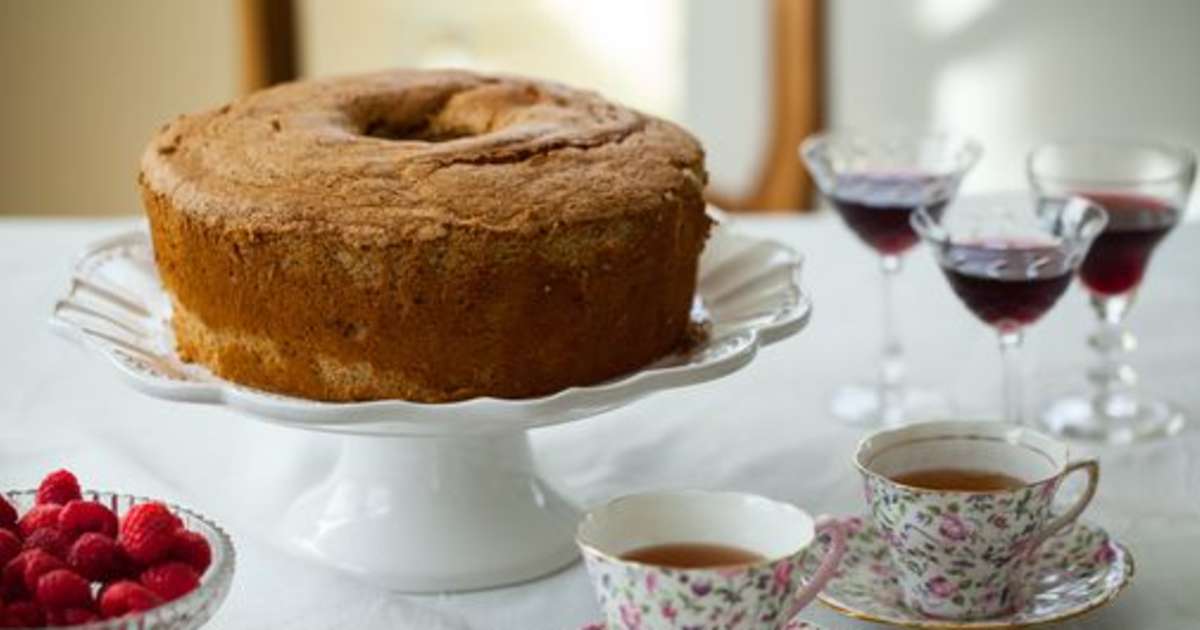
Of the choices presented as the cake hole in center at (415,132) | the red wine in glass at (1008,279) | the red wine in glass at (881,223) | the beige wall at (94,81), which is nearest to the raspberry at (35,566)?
the cake hole in center at (415,132)

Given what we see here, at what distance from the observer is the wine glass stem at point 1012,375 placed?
1569mm

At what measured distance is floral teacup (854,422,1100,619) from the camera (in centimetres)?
124

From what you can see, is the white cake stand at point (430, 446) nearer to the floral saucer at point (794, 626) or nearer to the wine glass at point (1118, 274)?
the floral saucer at point (794, 626)

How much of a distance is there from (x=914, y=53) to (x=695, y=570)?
2.19 meters

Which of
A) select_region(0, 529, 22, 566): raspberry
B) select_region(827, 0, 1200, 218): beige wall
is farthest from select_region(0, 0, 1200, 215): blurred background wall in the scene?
select_region(0, 529, 22, 566): raspberry

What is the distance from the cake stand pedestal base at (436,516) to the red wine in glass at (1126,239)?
1.74 feet

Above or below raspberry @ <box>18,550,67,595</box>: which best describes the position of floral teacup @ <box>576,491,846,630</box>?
above

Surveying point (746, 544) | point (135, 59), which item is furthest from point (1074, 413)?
point (135, 59)

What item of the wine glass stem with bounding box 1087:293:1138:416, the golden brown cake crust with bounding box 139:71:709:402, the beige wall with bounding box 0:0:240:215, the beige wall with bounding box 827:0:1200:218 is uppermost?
the golden brown cake crust with bounding box 139:71:709:402

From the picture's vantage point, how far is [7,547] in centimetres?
117

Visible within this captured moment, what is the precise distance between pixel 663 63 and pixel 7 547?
2.30 metres

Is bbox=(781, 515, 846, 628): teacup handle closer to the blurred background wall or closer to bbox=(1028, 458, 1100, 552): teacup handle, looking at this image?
bbox=(1028, 458, 1100, 552): teacup handle

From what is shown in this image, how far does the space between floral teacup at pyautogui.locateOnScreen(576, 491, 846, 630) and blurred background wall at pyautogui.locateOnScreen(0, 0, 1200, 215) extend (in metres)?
1.90

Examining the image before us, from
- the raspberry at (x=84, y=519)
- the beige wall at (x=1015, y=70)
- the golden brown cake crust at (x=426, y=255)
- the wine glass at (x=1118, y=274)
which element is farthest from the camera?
the beige wall at (x=1015, y=70)
